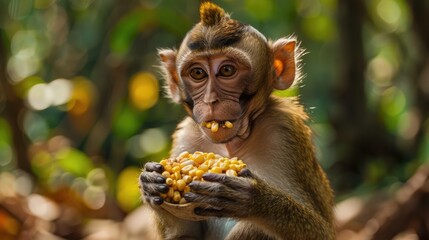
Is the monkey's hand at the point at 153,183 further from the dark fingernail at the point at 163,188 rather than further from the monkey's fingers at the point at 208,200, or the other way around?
the monkey's fingers at the point at 208,200

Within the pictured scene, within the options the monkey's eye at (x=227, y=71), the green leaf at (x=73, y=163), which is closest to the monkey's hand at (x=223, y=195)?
the monkey's eye at (x=227, y=71)

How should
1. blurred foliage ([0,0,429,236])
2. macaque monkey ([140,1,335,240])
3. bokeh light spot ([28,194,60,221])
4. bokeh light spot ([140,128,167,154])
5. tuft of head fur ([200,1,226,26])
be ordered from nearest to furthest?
1. macaque monkey ([140,1,335,240])
2. tuft of head fur ([200,1,226,26])
3. bokeh light spot ([28,194,60,221])
4. blurred foliage ([0,0,429,236])
5. bokeh light spot ([140,128,167,154])

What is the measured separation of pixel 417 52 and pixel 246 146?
16.7 ft

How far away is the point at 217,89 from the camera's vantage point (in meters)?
5.53

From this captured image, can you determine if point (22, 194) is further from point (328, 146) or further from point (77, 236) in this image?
point (328, 146)

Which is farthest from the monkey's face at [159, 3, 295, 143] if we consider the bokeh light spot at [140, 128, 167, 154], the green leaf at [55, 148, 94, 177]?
the bokeh light spot at [140, 128, 167, 154]

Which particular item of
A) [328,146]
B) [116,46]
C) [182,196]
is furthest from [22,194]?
[182,196]

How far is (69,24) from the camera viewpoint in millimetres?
12844

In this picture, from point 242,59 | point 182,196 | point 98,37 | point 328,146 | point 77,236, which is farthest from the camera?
point 98,37

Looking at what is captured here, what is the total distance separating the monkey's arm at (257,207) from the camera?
484 cm

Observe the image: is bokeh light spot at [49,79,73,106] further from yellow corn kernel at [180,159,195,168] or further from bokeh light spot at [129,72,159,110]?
yellow corn kernel at [180,159,195,168]

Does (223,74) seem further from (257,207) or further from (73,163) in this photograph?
(73,163)

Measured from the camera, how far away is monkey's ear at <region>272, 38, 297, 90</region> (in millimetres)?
6234

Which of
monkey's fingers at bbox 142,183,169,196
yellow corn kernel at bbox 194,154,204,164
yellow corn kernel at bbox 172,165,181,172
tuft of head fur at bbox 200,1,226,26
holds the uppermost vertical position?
tuft of head fur at bbox 200,1,226,26
